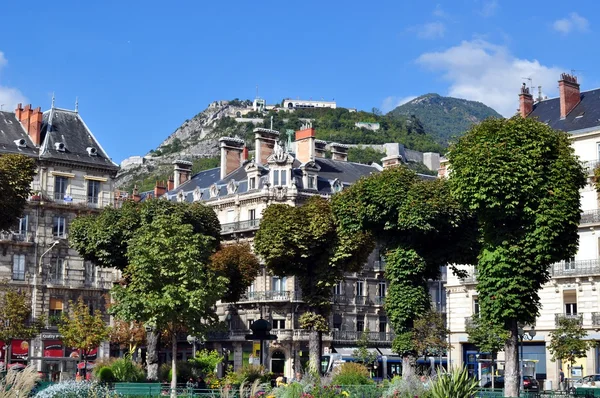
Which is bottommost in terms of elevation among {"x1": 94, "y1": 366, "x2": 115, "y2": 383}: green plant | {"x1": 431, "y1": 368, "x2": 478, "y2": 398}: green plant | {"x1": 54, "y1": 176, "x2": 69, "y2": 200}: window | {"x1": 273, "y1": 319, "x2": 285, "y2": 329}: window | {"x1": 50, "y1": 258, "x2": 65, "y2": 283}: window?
{"x1": 94, "y1": 366, "x2": 115, "y2": 383}: green plant

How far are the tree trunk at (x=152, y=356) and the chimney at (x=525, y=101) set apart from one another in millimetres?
27992

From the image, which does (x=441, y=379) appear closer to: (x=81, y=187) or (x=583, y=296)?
(x=583, y=296)

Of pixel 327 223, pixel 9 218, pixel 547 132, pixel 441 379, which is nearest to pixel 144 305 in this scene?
pixel 9 218

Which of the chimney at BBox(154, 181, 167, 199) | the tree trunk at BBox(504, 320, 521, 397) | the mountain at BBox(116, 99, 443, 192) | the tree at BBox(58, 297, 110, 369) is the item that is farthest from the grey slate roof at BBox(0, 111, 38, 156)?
the mountain at BBox(116, 99, 443, 192)

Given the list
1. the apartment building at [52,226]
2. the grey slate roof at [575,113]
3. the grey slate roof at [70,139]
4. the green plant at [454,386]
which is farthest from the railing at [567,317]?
the grey slate roof at [70,139]

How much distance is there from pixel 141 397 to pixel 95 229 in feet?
75.1

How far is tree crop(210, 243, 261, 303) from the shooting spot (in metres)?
63.8

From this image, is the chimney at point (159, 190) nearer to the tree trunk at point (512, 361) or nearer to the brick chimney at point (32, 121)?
the brick chimney at point (32, 121)

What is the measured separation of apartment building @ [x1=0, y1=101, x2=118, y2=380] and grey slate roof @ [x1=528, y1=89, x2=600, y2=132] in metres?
31.3

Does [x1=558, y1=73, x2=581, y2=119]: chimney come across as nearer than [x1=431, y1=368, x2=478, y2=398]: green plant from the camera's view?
No

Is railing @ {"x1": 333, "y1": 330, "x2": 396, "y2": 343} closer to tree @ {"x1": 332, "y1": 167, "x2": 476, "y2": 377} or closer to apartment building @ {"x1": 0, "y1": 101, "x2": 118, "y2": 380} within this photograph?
apartment building @ {"x1": 0, "y1": 101, "x2": 118, "y2": 380}

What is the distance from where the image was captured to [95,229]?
56094 mm

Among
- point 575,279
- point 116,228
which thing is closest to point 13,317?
point 116,228

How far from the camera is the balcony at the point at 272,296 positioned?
2798 inches
